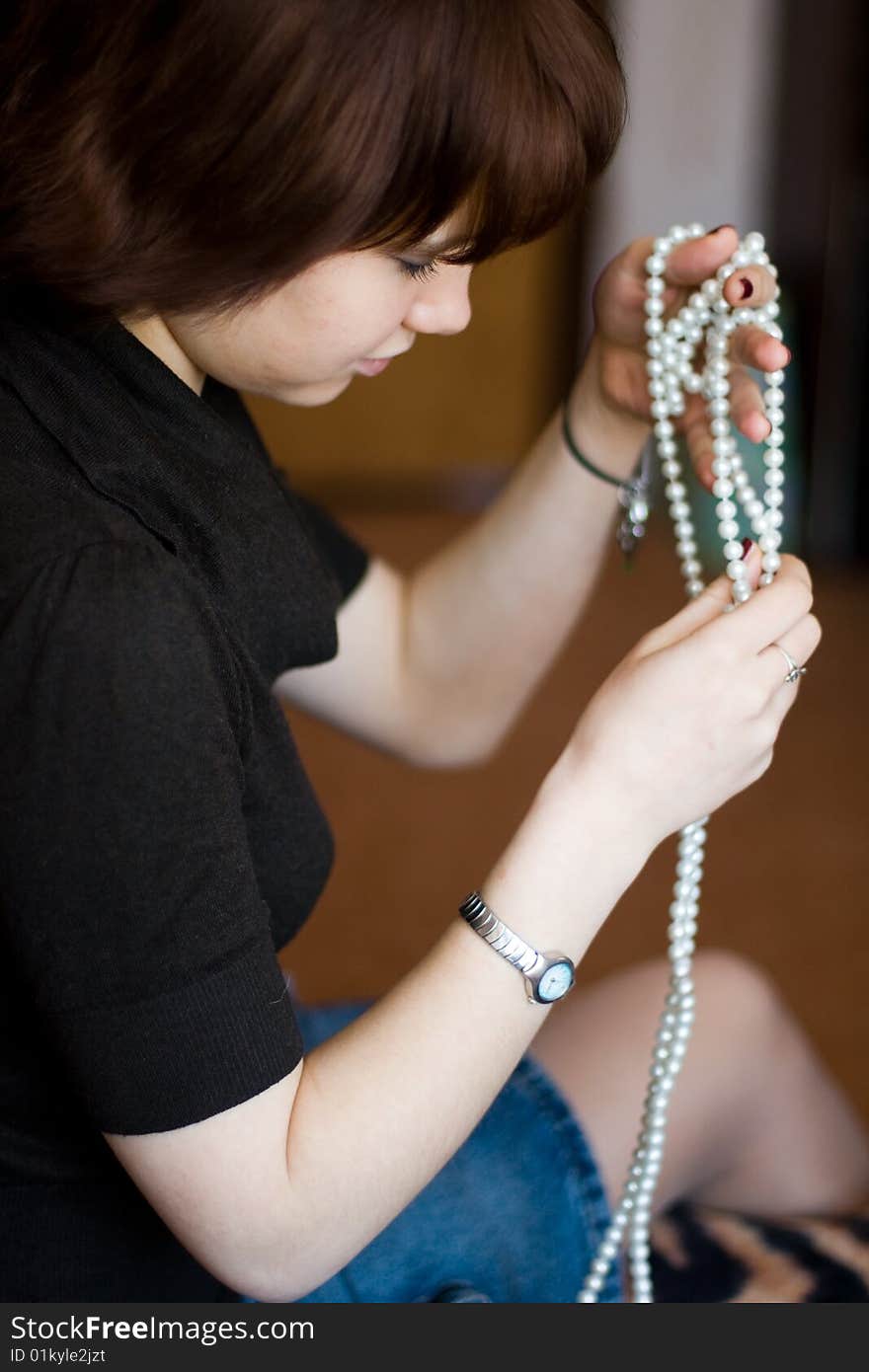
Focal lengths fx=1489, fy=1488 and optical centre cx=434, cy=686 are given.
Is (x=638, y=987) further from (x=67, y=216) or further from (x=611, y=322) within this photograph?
(x=67, y=216)

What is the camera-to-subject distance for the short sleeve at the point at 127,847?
0.61m

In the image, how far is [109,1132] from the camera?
66cm

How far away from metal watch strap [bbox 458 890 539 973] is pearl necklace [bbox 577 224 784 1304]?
160 mm

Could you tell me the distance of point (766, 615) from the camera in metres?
0.74

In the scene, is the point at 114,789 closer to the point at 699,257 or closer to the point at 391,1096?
the point at 391,1096

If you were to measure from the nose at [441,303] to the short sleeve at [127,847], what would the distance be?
0.20 m

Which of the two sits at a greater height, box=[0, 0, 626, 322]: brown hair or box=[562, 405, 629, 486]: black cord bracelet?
box=[0, 0, 626, 322]: brown hair

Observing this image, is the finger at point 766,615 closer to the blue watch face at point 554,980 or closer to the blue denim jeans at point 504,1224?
the blue watch face at point 554,980

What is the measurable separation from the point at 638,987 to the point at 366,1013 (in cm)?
38

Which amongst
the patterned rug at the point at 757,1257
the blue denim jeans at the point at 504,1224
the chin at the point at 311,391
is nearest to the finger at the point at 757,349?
the chin at the point at 311,391

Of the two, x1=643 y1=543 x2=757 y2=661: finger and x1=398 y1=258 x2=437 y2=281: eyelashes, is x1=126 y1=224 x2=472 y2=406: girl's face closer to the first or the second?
x1=398 y1=258 x2=437 y2=281: eyelashes

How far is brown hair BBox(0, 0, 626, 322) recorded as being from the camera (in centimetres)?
62

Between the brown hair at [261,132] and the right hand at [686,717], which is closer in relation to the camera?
the brown hair at [261,132]

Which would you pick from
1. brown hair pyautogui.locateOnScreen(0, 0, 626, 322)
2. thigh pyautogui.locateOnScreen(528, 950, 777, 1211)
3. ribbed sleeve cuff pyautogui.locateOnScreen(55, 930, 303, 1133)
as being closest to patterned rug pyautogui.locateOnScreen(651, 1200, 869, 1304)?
thigh pyautogui.locateOnScreen(528, 950, 777, 1211)
